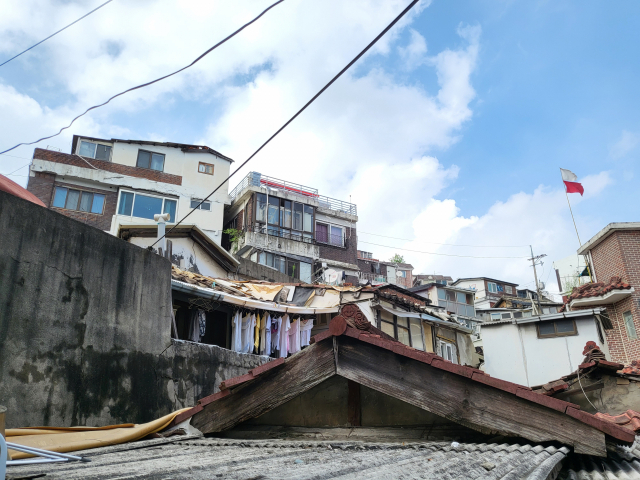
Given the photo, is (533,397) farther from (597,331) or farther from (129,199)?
(129,199)

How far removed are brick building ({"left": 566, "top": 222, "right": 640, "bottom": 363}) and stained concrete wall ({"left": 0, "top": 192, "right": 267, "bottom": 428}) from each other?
67.5ft

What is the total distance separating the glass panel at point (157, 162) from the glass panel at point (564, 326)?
25.3 m

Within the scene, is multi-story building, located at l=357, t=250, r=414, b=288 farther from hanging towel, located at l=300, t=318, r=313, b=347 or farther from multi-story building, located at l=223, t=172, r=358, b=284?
hanging towel, located at l=300, t=318, r=313, b=347

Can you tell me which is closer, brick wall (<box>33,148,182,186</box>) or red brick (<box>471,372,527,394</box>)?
red brick (<box>471,372,527,394</box>)

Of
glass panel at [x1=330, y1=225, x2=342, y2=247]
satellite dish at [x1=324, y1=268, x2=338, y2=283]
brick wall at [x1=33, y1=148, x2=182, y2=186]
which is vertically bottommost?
satellite dish at [x1=324, y1=268, x2=338, y2=283]

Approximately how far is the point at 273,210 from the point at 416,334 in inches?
590

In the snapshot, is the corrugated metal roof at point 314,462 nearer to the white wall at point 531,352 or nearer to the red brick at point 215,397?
the red brick at point 215,397

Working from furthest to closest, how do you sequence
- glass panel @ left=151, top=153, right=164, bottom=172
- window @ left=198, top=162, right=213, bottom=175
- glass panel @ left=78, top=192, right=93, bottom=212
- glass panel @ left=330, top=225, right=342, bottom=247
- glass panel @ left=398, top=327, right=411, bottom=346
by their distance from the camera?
glass panel @ left=330, top=225, right=342, bottom=247
window @ left=198, top=162, right=213, bottom=175
glass panel @ left=151, top=153, right=164, bottom=172
glass panel @ left=78, top=192, right=93, bottom=212
glass panel @ left=398, top=327, right=411, bottom=346

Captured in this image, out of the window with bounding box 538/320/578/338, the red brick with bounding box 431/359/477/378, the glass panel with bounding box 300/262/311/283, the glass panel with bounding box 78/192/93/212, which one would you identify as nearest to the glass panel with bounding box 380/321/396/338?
the window with bounding box 538/320/578/338

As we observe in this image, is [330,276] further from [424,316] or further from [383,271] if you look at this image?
[383,271]

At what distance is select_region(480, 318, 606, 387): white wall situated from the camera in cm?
2344

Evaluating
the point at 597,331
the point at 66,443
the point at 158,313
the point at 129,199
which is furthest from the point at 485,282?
the point at 66,443

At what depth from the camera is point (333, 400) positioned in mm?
6184

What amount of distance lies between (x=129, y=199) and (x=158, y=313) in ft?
68.7
